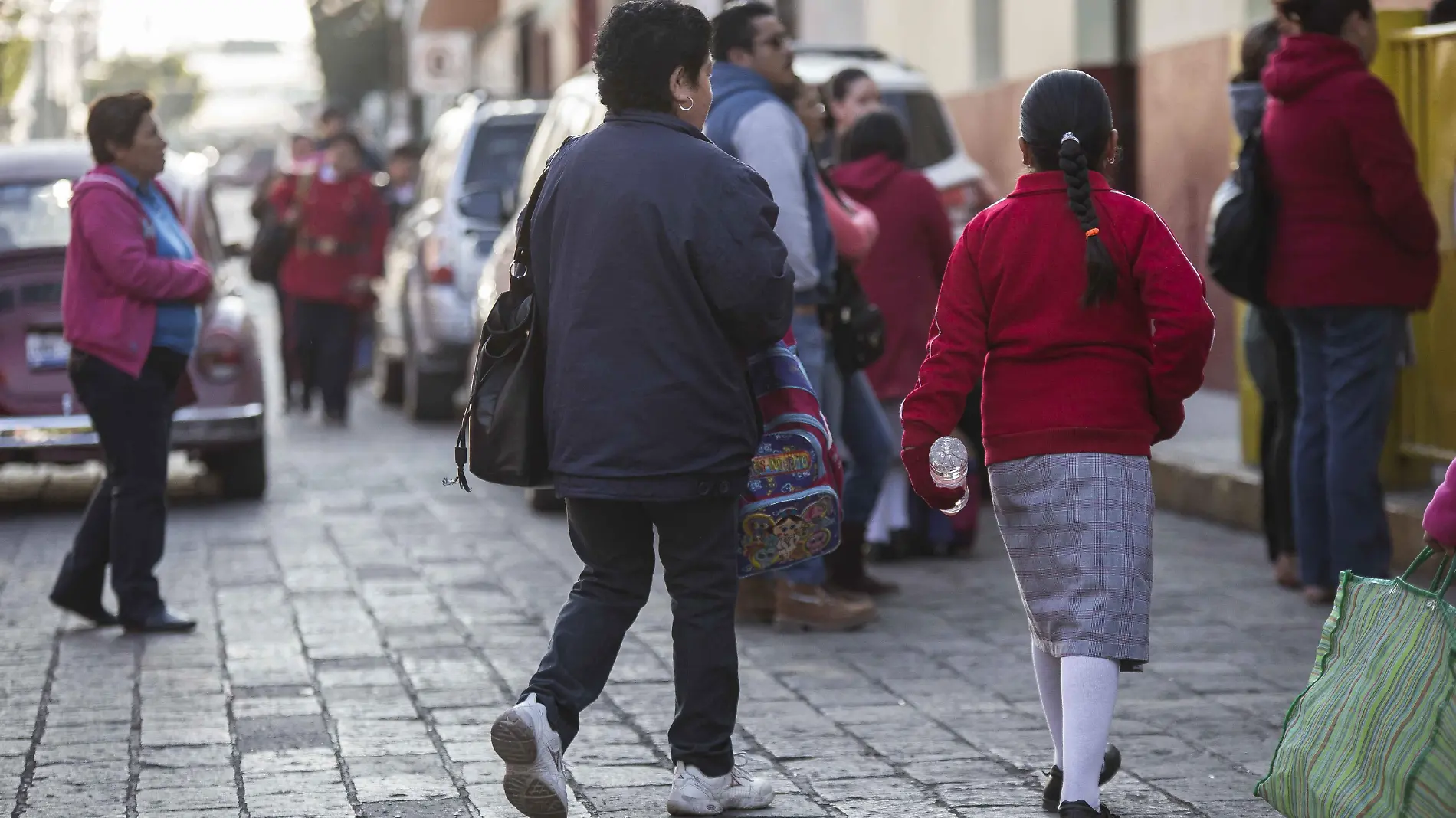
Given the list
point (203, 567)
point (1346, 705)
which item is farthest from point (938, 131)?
point (1346, 705)

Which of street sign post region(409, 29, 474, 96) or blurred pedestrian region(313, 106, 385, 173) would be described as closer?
blurred pedestrian region(313, 106, 385, 173)

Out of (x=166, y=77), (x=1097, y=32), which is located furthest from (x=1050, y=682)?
(x=166, y=77)

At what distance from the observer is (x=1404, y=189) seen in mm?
7051

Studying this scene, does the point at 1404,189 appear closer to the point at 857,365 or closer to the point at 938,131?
the point at 857,365

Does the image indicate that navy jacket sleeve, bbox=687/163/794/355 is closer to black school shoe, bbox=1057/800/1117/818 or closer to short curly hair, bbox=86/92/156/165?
black school shoe, bbox=1057/800/1117/818

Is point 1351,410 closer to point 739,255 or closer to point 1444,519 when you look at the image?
point 739,255

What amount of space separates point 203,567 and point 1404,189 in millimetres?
4593

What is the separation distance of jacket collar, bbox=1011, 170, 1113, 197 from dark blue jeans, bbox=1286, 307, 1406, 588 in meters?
2.79

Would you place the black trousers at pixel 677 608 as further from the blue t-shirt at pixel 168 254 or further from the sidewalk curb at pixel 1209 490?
the sidewalk curb at pixel 1209 490

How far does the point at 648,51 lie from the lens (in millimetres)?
4883

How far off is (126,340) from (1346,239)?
372 cm

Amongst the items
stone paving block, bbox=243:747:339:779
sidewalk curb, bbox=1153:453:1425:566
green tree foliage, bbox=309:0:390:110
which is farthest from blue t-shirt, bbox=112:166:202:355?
green tree foliage, bbox=309:0:390:110

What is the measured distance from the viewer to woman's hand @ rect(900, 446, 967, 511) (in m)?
4.61

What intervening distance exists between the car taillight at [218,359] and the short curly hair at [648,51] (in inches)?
244
